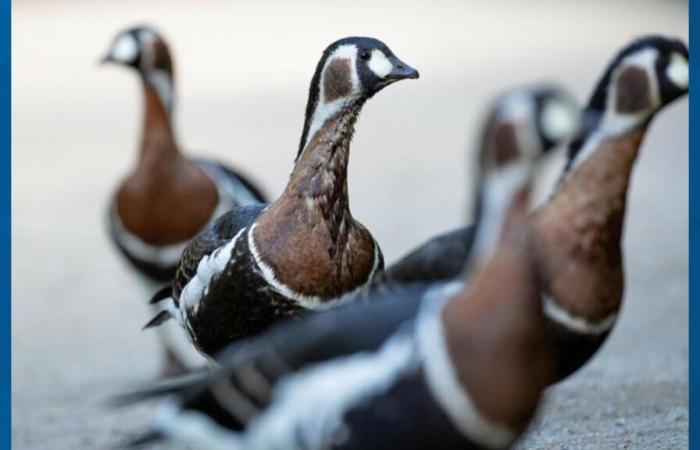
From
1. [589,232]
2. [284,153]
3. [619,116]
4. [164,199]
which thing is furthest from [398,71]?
[284,153]

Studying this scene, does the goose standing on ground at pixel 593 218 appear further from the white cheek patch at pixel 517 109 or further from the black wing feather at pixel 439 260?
the white cheek patch at pixel 517 109

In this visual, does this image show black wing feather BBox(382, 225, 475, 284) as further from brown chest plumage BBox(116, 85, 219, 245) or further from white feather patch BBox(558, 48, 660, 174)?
brown chest plumage BBox(116, 85, 219, 245)

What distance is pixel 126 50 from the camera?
6426 mm

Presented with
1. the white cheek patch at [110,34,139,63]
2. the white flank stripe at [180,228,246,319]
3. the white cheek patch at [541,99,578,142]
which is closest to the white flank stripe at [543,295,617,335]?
the white cheek patch at [541,99,578,142]

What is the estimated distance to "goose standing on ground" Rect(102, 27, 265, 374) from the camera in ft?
19.2

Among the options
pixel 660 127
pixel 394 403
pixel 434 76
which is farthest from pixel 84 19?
pixel 394 403

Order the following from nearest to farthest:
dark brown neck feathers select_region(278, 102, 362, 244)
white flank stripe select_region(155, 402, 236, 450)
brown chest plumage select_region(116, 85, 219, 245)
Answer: white flank stripe select_region(155, 402, 236, 450)
dark brown neck feathers select_region(278, 102, 362, 244)
brown chest plumage select_region(116, 85, 219, 245)

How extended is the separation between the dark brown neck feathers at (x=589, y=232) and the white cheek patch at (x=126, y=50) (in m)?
3.19

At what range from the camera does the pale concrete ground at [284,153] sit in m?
5.72

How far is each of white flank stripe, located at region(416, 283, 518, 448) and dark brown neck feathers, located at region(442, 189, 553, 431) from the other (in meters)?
0.01

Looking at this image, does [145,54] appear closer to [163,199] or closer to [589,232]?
[163,199]

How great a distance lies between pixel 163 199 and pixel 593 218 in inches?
104

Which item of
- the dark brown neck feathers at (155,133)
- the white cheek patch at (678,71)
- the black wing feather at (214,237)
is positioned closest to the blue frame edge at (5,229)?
the dark brown neck feathers at (155,133)

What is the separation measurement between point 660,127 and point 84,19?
7.61 meters
